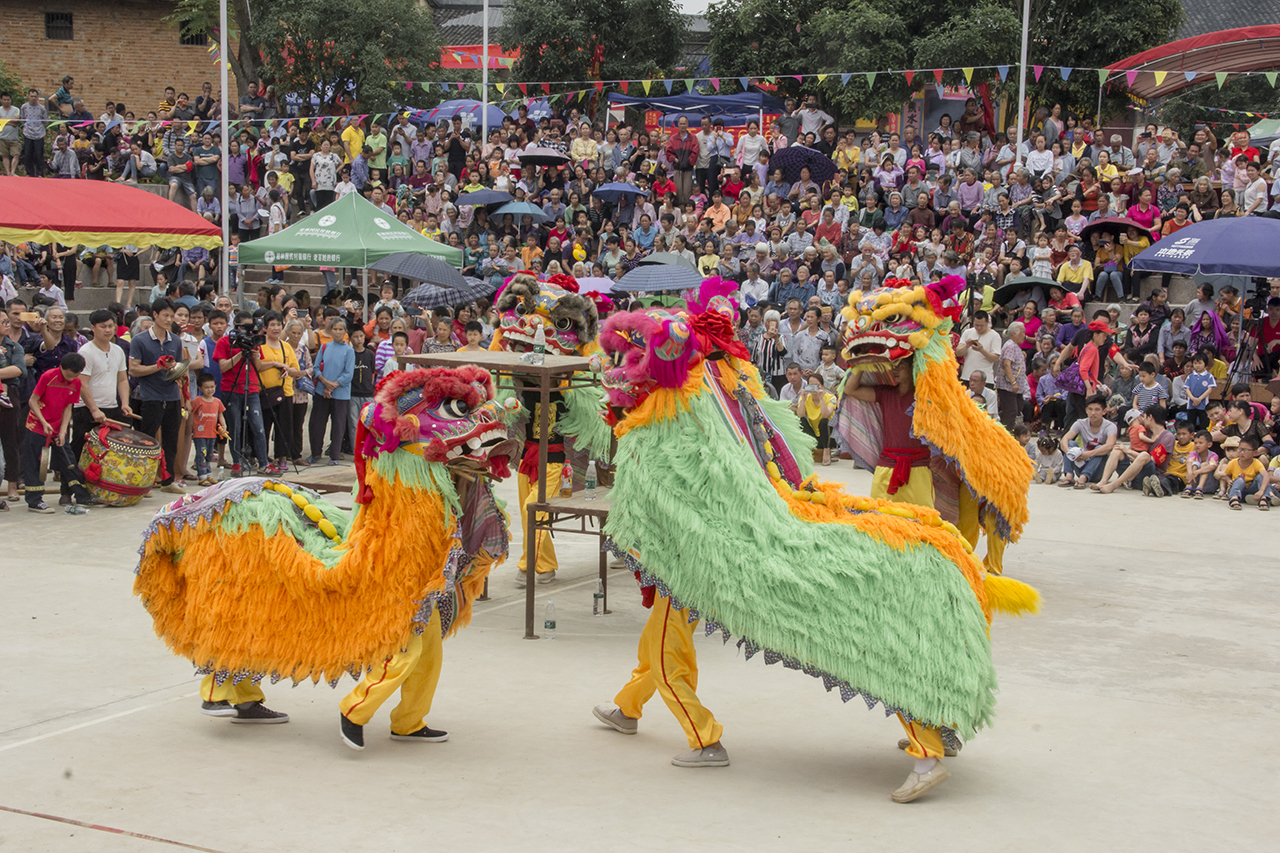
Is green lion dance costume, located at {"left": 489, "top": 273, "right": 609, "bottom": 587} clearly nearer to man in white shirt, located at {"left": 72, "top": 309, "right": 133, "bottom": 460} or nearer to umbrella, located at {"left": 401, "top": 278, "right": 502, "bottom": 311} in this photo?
man in white shirt, located at {"left": 72, "top": 309, "right": 133, "bottom": 460}

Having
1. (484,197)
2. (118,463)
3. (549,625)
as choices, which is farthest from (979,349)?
(118,463)

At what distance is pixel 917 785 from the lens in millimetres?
4426

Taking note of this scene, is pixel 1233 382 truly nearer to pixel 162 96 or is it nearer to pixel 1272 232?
pixel 1272 232

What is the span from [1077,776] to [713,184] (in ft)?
51.0

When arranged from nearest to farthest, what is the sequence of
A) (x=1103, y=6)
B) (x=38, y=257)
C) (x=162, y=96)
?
(x=38, y=257), (x=1103, y=6), (x=162, y=96)

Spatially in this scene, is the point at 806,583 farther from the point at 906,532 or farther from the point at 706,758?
the point at 706,758

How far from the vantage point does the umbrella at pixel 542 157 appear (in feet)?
64.0

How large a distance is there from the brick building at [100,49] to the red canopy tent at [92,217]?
1807 centimetres

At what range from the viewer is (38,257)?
1878 cm

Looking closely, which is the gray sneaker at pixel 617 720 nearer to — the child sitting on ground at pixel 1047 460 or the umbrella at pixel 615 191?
the child sitting on ground at pixel 1047 460

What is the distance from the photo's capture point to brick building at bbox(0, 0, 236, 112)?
99.5 ft

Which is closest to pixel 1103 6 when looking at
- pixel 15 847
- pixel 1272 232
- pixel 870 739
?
pixel 1272 232

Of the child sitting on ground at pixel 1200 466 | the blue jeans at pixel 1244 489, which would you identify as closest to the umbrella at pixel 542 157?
the child sitting on ground at pixel 1200 466

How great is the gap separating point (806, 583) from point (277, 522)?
Answer: 2.12 metres
